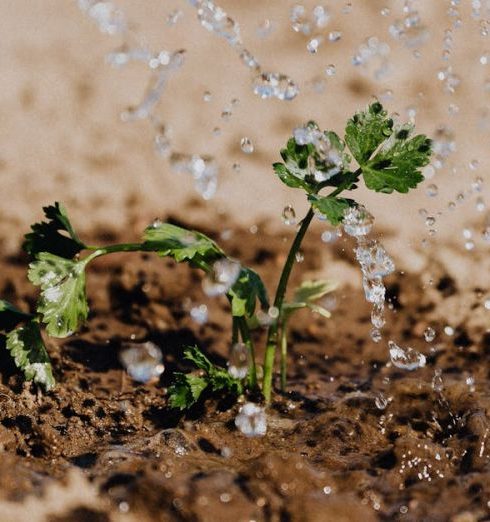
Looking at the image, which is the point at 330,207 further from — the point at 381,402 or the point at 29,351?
the point at 29,351

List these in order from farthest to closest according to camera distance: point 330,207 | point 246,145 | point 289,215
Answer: point 246,145
point 289,215
point 330,207

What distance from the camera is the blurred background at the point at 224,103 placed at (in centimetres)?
220

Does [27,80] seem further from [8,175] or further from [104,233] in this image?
[104,233]

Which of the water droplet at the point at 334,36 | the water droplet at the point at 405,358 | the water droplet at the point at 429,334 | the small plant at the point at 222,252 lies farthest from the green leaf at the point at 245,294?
the water droplet at the point at 334,36

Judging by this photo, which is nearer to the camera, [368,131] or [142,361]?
[368,131]

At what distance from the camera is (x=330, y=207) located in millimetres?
1350

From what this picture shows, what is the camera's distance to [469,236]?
2.21 m

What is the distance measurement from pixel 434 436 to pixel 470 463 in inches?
4.7

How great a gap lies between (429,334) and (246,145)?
0.67m

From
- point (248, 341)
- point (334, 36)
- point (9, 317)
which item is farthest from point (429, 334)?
point (9, 317)

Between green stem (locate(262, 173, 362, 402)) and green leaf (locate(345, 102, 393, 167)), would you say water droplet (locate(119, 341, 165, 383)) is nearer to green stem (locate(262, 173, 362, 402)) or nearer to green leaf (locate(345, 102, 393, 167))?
green stem (locate(262, 173, 362, 402))

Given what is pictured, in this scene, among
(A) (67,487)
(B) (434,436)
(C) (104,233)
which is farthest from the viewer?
(C) (104,233)

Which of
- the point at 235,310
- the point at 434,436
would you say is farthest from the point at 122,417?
the point at 434,436

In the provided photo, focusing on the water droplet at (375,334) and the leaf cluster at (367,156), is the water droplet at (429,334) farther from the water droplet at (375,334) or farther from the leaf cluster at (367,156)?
the leaf cluster at (367,156)
